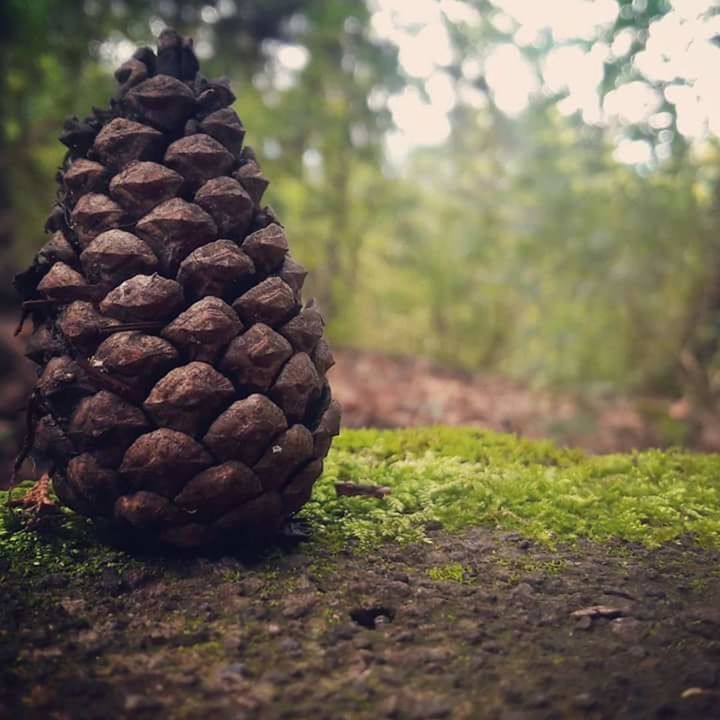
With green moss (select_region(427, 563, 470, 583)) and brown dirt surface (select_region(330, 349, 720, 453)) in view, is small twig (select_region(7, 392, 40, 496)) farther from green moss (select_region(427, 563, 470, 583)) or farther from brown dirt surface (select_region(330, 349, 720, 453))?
brown dirt surface (select_region(330, 349, 720, 453))

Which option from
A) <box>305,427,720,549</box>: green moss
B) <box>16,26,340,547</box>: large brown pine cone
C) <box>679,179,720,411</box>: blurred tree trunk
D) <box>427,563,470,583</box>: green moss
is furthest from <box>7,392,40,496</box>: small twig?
<box>679,179,720,411</box>: blurred tree trunk

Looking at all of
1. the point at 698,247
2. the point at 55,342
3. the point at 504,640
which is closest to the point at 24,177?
the point at 55,342

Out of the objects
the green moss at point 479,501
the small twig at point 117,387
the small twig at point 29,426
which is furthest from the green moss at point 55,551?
the small twig at point 117,387

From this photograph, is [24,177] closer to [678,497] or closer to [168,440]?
[168,440]

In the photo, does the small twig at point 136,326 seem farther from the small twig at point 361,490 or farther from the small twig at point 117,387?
the small twig at point 361,490

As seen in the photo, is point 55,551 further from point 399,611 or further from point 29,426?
point 399,611
